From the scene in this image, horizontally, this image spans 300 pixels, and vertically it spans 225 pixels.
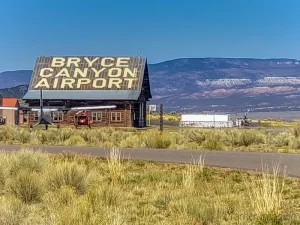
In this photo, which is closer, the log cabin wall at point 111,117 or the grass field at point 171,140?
the grass field at point 171,140

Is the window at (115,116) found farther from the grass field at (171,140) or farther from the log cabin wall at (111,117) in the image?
the grass field at (171,140)

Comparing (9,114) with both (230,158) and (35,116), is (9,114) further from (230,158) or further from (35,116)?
(230,158)

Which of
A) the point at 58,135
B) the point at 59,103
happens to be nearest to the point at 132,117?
the point at 59,103

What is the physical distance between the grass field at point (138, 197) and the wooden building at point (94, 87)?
4414 centimetres

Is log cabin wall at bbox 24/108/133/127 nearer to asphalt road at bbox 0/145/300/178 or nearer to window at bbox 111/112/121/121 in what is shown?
window at bbox 111/112/121/121

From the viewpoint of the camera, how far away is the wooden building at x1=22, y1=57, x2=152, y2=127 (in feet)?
203

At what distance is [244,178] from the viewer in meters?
15.5

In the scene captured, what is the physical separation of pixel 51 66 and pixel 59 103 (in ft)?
16.1

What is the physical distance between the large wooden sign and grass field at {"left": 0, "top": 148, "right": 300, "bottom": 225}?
46043 millimetres

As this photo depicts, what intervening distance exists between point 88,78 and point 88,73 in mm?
643

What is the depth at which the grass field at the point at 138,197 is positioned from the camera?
32.4 ft

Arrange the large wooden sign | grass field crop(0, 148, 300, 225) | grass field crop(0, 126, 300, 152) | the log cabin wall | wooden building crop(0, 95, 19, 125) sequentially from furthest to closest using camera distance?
wooden building crop(0, 95, 19, 125) → the large wooden sign → the log cabin wall → grass field crop(0, 126, 300, 152) → grass field crop(0, 148, 300, 225)

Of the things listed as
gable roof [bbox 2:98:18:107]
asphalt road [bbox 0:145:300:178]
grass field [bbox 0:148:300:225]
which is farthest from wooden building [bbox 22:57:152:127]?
grass field [bbox 0:148:300:225]

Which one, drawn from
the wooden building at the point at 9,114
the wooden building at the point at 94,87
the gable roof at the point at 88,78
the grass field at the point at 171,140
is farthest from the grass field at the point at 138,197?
the wooden building at the point at 9,114
